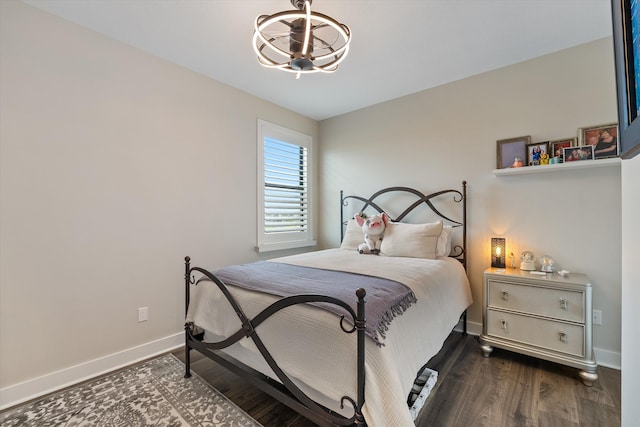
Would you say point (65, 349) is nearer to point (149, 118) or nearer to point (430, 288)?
point (149, 118)

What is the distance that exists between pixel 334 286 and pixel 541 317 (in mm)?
1781

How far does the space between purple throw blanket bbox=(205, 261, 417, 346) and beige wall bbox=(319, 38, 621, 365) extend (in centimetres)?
170

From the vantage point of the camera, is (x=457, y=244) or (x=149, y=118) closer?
(x=149, y=118)

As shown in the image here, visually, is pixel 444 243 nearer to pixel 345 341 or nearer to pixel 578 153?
pixel 578 153

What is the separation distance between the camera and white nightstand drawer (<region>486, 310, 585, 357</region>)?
81.0 inches

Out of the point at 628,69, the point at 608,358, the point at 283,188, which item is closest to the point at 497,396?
the point at 608,358

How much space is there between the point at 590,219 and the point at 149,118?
3914 millimetres

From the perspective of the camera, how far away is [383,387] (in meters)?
1.18

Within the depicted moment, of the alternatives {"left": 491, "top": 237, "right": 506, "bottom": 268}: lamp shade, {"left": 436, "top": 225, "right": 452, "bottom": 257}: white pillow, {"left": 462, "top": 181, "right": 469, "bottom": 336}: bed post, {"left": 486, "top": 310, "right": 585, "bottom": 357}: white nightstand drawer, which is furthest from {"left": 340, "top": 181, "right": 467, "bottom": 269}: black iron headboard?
Result: {"left": 486, "top": 310, "right": 585, "bottom": 357}: white nightstand drawer

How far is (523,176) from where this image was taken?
2.63 metres

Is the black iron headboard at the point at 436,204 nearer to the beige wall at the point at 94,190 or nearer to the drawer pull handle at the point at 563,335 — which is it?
the drawer pull handle at the point at 563,335

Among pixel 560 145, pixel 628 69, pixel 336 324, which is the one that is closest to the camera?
pixel 628 69

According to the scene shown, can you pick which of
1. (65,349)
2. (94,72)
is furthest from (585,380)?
(94,72)

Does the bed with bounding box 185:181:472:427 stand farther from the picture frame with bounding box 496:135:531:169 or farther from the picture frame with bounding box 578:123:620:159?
the picture frame with bounding box 578:123:620:159
